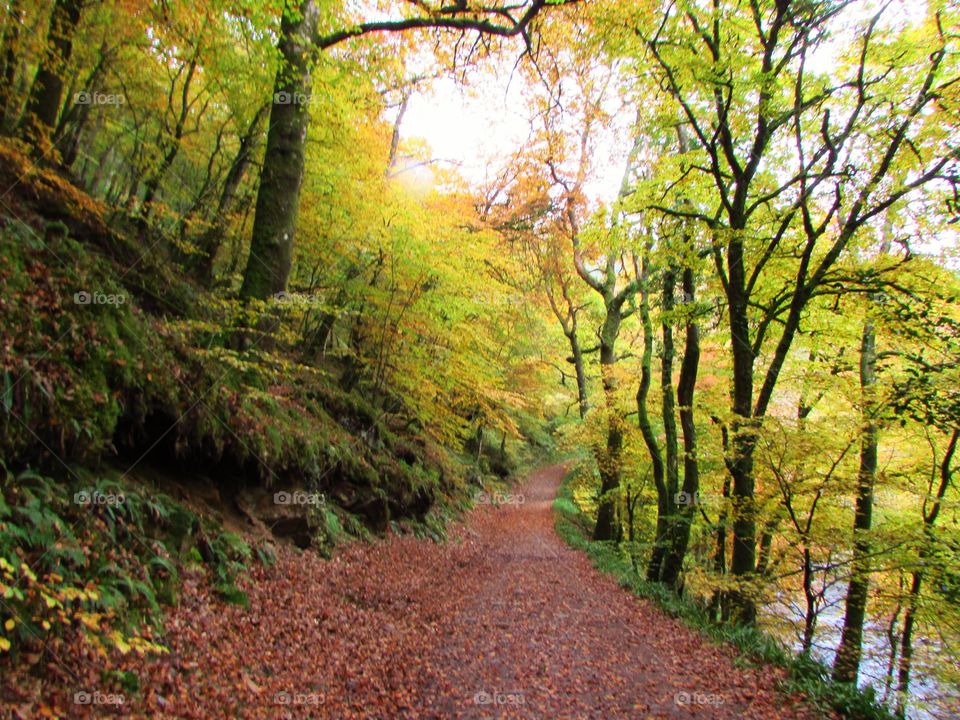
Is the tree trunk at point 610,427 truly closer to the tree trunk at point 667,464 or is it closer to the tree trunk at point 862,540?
the tree trunk at point 667,464

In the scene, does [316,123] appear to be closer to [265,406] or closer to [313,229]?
[313,229]

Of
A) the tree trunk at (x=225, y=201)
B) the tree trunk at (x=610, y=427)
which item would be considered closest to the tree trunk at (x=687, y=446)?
the tree trunk at (x=610, y=427)

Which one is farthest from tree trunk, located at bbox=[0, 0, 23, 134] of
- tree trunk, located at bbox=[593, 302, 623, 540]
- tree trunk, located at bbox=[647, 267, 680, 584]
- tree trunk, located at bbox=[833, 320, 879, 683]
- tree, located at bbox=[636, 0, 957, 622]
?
tree trunk, located at bbox=[593, 302, 623, 540]

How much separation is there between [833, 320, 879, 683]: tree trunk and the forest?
83 millimetres

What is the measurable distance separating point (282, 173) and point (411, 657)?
6652 millimetres

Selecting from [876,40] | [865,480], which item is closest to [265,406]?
[865,480]

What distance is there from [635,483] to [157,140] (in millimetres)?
14673

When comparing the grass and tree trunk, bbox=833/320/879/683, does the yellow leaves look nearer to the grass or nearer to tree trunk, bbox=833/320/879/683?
the grass

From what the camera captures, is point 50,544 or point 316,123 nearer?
point 50,544

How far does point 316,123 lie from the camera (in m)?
10.5

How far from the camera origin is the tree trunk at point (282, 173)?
24.3 feet

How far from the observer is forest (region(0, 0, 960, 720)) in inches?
178

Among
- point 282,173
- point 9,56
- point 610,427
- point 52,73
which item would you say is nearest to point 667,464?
point 610,427

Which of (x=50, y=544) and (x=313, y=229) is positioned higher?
(x=313, y=229)
